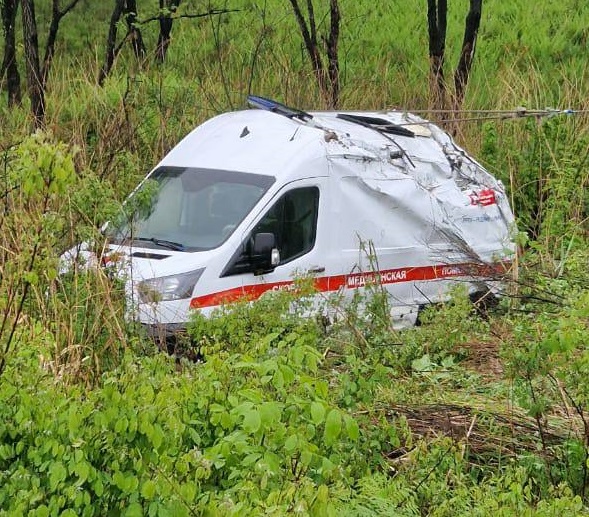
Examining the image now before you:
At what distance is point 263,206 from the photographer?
27.4 feet

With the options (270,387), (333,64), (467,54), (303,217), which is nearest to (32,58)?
(333,64)

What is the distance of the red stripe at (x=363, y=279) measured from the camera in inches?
312

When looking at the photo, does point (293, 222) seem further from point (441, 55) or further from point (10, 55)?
point (441, 55)

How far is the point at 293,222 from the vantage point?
8562mm

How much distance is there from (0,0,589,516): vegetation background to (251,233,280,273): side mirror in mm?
862

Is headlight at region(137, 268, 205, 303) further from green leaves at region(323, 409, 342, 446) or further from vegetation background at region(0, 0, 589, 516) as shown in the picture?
green leaves at region(323, 409, 342, 446)

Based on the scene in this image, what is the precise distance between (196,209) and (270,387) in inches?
158

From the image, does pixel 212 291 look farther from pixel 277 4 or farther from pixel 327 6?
pixel 277 4

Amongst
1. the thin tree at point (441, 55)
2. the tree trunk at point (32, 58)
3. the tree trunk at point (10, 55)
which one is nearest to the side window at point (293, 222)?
the tree trunk at point (32, 58)

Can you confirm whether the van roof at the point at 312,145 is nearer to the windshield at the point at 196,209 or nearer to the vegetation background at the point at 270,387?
the windshield at the point at 196,209

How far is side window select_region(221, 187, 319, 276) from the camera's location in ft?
27.6

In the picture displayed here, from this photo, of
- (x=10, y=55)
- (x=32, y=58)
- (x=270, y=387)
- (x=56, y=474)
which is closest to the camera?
(x=56, y=474)

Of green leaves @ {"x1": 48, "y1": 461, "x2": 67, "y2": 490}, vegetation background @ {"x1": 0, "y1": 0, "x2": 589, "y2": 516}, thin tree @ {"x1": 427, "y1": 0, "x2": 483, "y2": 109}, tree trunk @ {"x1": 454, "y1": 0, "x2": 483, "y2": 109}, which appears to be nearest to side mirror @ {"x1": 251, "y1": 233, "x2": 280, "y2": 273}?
vegetation background @ {"x1": 0, "y1": 0, "x2": 589, "y2": 516}

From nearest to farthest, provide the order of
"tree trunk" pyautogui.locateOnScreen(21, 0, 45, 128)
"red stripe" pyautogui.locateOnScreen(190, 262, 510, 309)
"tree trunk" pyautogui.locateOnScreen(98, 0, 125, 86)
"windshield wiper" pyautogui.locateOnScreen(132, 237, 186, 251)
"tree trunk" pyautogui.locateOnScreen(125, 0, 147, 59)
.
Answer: "red stripe" pyautogui.locateOnScreen(190, 262, 510, 309) → "windshield wiper" pyautogui.locateOnScreen(132, 237, 186, 251) → "tree trunk" pyautogui.locateOnScreen(21, 0, 45, 128) → "tree trunk" pyautogui.locateOnScreen(125, 0, 147, 59) → "tree trunk" pyautogui.locateOnScreen(98, 0, 125, 86)
